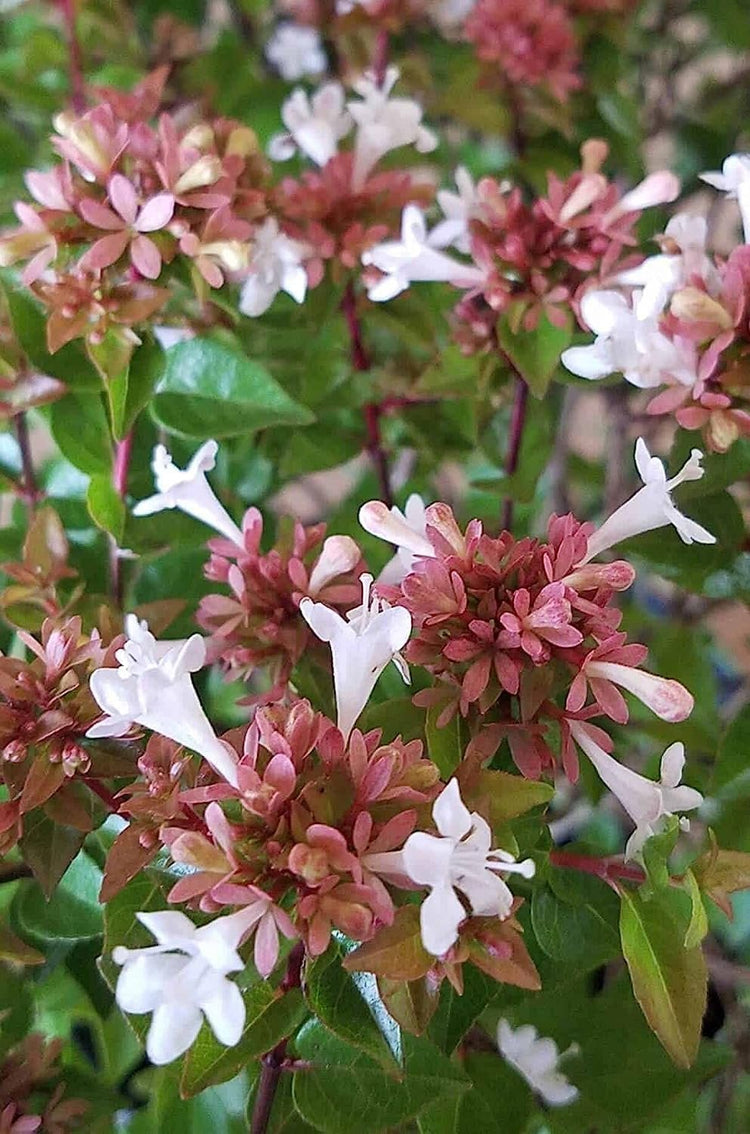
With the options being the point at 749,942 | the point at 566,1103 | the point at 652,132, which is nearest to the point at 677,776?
the point at 566,1103

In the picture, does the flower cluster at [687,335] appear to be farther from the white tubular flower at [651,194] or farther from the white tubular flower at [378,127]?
the white tubular flower at [378,127]

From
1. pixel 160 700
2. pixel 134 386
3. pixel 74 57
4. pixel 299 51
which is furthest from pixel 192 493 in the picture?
pixel 299 51

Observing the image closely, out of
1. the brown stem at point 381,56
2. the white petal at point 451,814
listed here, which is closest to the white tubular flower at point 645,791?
the white petal at point 451,814

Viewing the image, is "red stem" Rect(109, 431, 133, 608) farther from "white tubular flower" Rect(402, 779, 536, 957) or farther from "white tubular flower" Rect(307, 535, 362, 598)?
"white tubular flower" Rect(402, 779, 536, 957)

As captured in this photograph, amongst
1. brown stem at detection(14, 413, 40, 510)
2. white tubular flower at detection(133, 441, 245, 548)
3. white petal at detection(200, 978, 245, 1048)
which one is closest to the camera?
white petal at detection(200, 978, 245, 1048)

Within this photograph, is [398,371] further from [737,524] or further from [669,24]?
[669,24]

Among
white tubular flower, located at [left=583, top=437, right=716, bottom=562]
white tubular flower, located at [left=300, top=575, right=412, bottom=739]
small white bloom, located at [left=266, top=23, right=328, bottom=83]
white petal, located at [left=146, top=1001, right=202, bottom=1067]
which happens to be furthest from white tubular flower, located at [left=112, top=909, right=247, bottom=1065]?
small white bloom, located at [left=266, top=23, right=328, bottom=83]

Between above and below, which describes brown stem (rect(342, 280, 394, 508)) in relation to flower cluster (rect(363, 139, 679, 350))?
below
